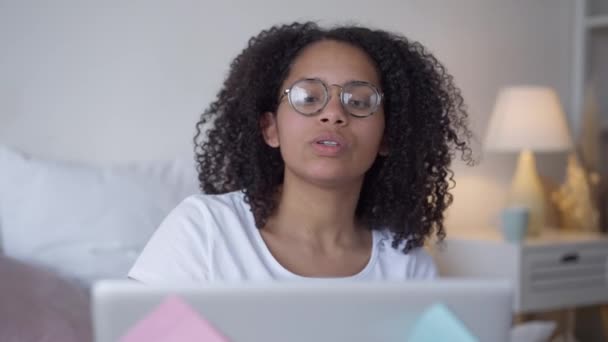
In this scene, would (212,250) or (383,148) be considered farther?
(383,148)

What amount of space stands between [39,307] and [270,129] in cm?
60

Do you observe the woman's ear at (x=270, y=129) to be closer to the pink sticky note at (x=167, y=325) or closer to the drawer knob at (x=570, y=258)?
the pink sticky note at (x=167, y=325)

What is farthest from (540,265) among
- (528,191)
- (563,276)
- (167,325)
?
(167,325)

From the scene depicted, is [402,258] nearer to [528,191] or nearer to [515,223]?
[515,223]

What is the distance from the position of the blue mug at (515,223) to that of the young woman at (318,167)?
1.14 meters

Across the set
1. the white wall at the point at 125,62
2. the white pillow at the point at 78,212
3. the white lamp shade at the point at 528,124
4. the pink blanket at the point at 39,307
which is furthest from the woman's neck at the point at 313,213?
the white lamp shade at the point at 528,124

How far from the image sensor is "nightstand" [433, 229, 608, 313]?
262 cm

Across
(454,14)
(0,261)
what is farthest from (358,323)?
(454,14)

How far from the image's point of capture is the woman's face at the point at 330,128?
47.6 inches

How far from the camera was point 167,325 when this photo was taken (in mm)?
623

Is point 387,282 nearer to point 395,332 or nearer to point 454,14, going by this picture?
point 395,332

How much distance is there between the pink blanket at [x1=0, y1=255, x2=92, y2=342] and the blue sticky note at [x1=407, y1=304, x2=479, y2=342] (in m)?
0.98

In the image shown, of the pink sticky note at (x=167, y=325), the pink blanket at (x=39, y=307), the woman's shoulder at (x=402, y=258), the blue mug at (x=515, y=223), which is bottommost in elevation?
the blue mug at (x=515, y=223)

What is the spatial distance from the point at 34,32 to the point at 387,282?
1.80 meters
